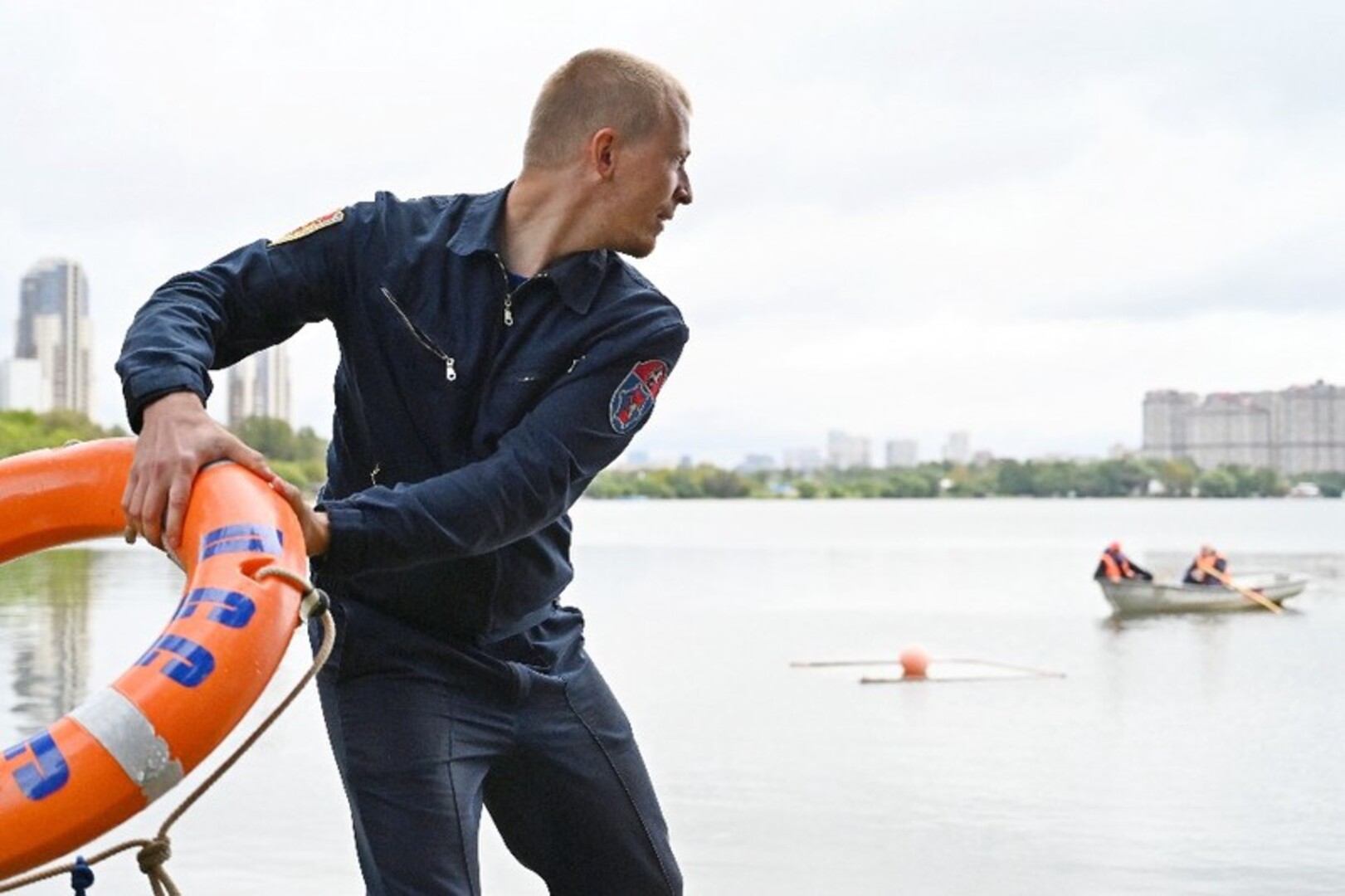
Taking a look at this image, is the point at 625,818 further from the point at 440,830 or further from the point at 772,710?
the point at 772,710

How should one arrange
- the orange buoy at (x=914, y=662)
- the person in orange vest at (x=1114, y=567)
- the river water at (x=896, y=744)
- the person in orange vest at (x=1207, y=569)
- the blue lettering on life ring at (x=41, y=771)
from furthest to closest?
the person in orange vest at (x=1207, y=569), the person in orange vest at (x=1114, y=567), the orange buoy at (x=914, y=662), the river water at (x=896, y=744), the blue lettering on life ring at (x=41, y=771)

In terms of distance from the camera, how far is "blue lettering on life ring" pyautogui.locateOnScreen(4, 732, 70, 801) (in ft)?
7.84

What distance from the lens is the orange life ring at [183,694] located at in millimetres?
2398

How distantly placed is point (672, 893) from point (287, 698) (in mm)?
787

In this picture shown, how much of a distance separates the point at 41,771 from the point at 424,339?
85 centimetres

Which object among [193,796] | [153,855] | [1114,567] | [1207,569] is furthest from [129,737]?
[1207,569]

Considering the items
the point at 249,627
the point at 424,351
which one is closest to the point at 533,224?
the point at 424,351

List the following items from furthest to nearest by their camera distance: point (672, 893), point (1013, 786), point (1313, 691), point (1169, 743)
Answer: point (1313, 691) < point (1169, 743) < point (1013, 786) < point (672, 893)

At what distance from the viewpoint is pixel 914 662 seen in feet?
60.1

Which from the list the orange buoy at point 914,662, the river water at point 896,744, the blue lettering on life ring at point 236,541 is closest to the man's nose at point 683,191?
the blue lettering on life ring at point 236,541

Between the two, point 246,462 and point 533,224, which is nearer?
point 246,462

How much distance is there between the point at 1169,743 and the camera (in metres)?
15.1

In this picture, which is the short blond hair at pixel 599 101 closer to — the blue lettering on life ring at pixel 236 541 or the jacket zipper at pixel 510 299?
the jacket zipper at pixel 510 299

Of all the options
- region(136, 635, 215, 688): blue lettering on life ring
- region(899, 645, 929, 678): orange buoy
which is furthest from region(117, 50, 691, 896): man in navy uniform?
region(899, 645, 929, 678): orange buoy
